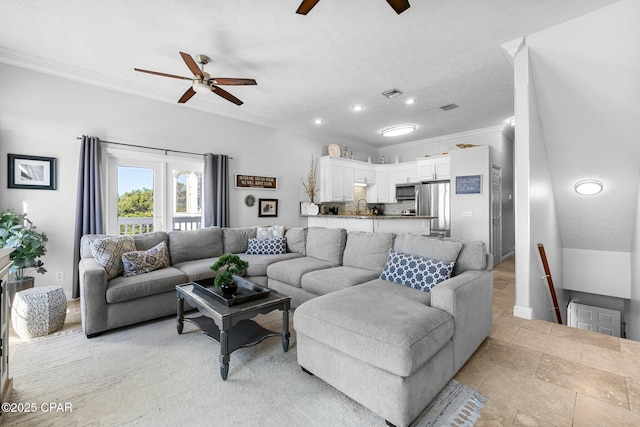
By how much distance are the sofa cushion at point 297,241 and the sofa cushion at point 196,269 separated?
1.17 m

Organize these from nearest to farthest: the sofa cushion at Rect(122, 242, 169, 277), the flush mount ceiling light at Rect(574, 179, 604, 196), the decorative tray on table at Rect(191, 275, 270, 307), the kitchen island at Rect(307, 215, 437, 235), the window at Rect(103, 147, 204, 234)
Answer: the decorative tray on table at Rect(191, 275, 270, 307) → the sofa cushion at Rect(122, 242, 169, 277) → the flush mount ceiling light at Rect(574, 179, 604, 196) → the window at Rect(103, 147, 204, 234) → the kitchen island at Rect(307, 215, 437, 235)

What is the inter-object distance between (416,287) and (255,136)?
4.11 meters

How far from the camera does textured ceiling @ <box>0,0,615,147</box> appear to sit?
238 centimetres

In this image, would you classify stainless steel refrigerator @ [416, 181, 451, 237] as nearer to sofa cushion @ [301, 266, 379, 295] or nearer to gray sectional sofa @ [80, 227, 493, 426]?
gray sectional sofa @ [80, 227, 493, 426]

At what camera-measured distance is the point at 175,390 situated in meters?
1.83

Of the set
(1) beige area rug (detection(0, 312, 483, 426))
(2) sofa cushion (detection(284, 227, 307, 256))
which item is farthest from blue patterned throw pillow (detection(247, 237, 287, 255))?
(1) beige area rug (detection(0, 312, 483, 426))

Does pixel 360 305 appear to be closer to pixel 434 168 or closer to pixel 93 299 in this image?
pixel 93 299

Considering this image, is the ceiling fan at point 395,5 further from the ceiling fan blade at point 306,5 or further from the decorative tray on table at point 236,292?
the decorative tray on table at point 236,292

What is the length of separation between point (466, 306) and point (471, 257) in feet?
1.90

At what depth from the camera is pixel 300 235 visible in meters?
4.19

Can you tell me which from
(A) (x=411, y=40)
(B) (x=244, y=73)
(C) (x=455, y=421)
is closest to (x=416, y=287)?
(C) (x=455, y=421)

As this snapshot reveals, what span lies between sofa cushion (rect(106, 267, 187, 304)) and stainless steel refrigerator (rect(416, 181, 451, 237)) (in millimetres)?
4835

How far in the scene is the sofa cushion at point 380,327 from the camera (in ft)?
4.78

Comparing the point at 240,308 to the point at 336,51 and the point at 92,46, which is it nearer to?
the point at 336,51
